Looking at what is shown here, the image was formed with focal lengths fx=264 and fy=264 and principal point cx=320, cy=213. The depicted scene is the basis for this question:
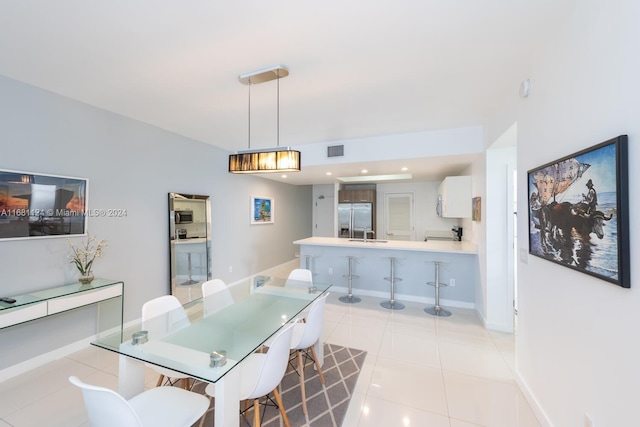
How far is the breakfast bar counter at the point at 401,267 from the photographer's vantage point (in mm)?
4152

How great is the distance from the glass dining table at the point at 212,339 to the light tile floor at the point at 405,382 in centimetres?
67

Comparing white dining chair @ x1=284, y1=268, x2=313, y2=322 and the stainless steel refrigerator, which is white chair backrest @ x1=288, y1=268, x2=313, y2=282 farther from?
the stainless steel refrigerator

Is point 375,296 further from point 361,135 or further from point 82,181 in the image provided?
point 82,181

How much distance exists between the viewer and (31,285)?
2.48 metres

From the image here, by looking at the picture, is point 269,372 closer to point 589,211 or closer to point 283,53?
point 589,211

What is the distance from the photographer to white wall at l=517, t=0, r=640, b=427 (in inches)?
42.7

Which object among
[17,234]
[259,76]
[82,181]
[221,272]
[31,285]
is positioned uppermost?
[259,76]

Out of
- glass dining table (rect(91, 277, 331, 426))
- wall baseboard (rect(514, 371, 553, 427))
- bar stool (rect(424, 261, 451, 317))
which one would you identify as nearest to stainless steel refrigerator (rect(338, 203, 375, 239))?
bar stool (rect(424, 261, 451, 317))

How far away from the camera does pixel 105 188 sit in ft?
10.0

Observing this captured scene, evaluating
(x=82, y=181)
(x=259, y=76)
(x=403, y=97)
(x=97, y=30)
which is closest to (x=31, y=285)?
(x=82, y=181)

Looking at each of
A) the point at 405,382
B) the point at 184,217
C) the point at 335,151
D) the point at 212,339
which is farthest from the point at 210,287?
the point at 335,151

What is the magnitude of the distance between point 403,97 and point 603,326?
7.72ft

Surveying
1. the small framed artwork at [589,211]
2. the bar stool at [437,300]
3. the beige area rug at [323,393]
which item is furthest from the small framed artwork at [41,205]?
the bar stool at [437,300]

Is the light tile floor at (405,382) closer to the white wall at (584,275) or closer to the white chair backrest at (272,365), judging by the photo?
the white wall at (584,275)
